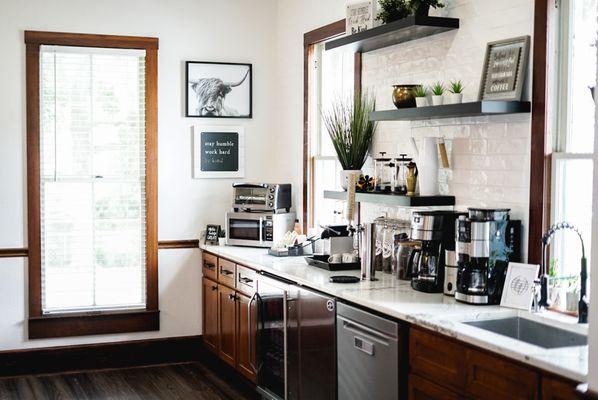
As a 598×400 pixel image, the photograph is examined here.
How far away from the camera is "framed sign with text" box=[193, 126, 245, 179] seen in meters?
5.93

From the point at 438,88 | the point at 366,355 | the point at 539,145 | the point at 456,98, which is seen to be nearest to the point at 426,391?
the point at 366,355

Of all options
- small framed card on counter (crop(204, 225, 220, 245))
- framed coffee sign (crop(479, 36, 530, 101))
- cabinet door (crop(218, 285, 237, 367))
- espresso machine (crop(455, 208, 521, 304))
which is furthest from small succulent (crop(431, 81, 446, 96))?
small framed card on counter (crop(204, 225, 220, 245))

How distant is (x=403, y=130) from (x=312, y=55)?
137cm

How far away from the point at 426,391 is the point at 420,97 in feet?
4.93

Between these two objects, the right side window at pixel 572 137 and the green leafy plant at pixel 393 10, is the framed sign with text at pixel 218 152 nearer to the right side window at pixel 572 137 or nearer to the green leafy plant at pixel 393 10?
the green leafy plant at pixel 393 10

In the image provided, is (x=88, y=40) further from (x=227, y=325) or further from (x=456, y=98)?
(x=456, y=98)

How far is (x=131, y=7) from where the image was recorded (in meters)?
5.75

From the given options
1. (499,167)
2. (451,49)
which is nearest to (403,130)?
(451,49)

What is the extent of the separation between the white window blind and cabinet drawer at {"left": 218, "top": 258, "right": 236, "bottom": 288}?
72 cm

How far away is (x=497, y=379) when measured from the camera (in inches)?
104

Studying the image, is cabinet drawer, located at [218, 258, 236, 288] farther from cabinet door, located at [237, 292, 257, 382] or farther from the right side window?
the right side window

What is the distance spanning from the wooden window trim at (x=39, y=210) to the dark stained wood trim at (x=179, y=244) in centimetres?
6

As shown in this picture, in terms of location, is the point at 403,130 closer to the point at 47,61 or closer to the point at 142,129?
the point at 142,129

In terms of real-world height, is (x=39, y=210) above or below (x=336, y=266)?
above
